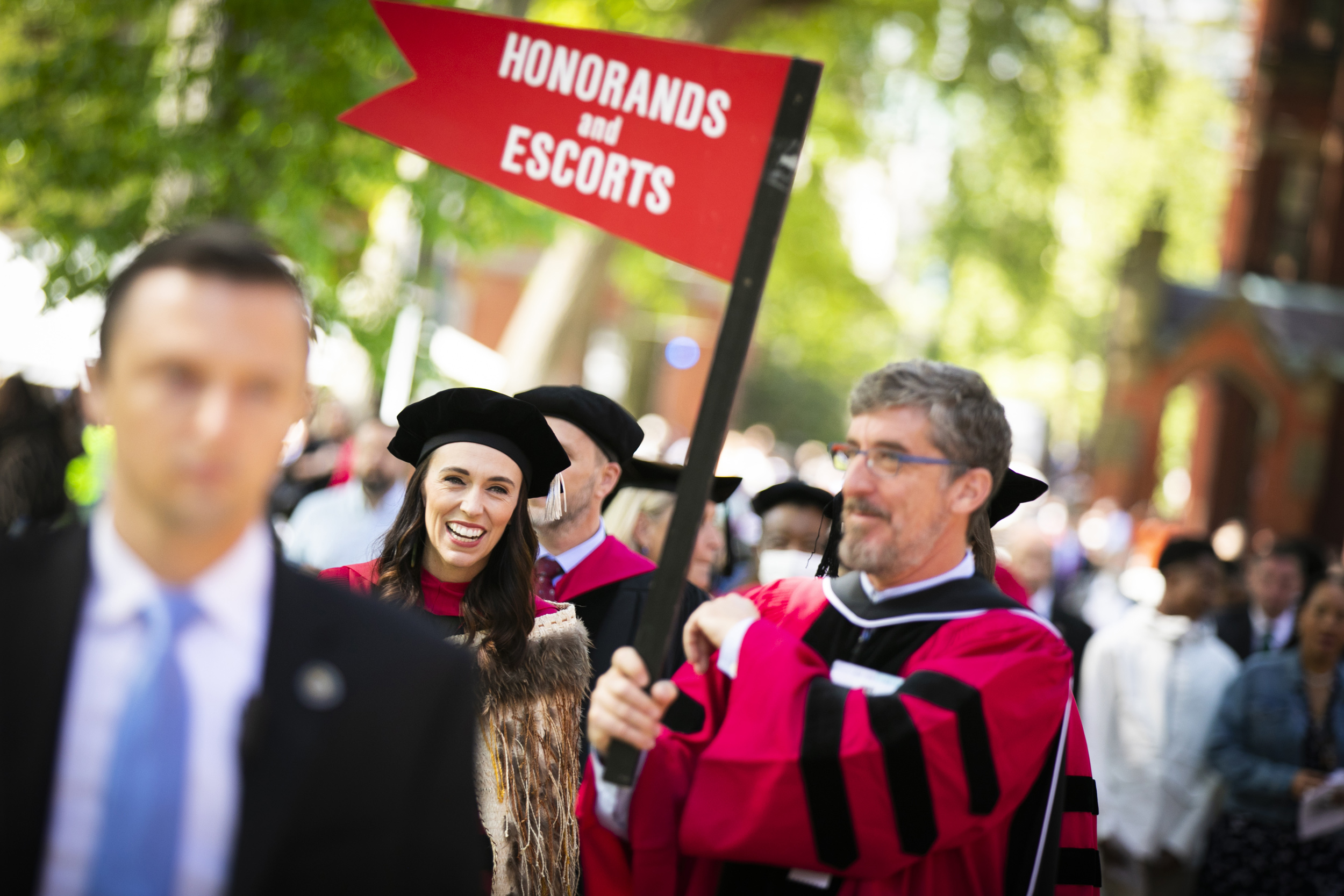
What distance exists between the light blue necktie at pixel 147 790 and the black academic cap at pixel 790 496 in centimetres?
482

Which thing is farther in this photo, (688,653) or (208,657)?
(688,653)

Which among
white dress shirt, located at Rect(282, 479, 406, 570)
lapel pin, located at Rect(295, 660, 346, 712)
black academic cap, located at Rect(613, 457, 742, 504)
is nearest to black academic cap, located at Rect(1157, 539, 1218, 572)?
black academic cap, located at Rect(613, 457, 742, 504)

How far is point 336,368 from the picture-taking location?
46.0 ft

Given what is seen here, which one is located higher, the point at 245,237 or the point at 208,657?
the point at 245,237

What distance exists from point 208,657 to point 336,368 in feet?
41.8

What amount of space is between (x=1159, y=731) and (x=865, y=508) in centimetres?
462

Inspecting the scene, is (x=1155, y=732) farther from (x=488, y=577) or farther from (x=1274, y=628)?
(x=488, y=577)

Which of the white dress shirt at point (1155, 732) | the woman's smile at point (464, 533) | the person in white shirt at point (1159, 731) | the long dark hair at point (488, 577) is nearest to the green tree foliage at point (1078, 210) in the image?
the person in white shirt at point (1159, 731)

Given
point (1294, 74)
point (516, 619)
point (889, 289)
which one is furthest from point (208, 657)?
point (1294, 74)

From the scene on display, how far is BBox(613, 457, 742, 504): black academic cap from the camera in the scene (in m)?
5.51

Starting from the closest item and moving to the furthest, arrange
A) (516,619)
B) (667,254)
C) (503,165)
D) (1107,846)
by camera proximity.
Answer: (667,254) → (503,165) → (516,619) → (1107,846)

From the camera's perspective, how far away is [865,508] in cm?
272

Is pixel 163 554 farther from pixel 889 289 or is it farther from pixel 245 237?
pixel 889 289

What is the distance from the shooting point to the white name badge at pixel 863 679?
8.70 ft
